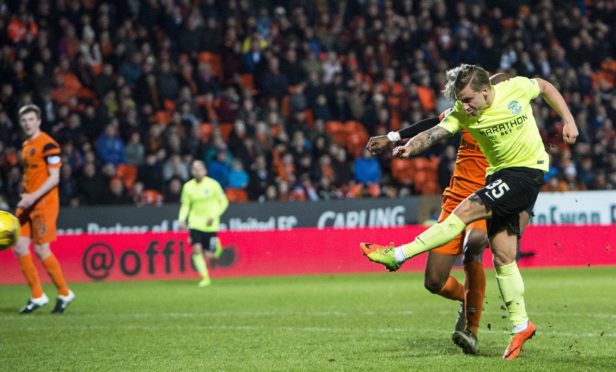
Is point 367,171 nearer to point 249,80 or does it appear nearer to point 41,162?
point 249,80

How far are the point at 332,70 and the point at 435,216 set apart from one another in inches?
173

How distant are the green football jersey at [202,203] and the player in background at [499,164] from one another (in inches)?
421

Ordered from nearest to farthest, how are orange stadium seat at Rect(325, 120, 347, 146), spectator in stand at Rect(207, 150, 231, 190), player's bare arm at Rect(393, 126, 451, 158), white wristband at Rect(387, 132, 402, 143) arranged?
1. player's bare arm at Rect(393, 126, 451, 158)
2. white wristband at Rect(387, 132, 402, 143)
3. spectator in stand at Rect(207, 150, 231, 190)
4. orange stadium seat at Rect(325, 120, 347, 146)

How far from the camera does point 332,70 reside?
76.5ft

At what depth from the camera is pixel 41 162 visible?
1230cm

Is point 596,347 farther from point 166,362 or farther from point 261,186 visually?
point 261,186

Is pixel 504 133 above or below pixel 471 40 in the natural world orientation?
below

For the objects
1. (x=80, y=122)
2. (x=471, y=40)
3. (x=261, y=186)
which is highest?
(x=471, y=40)

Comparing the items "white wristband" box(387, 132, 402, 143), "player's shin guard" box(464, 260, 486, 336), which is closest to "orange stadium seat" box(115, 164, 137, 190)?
"player's shin guard" box(464, 260, 486, 336)

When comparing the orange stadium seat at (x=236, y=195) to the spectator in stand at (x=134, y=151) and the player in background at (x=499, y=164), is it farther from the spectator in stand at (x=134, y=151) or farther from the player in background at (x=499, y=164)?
the player in background at (x=499, y=164)

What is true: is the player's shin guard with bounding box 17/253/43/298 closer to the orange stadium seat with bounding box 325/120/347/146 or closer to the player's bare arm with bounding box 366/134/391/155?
the player's bare arm with bounding box 366/134/391/155

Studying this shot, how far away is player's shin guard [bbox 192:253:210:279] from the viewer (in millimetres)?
17844

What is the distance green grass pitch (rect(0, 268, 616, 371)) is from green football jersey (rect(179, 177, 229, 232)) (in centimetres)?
166

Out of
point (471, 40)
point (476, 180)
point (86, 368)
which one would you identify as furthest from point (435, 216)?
point (86, 368)
